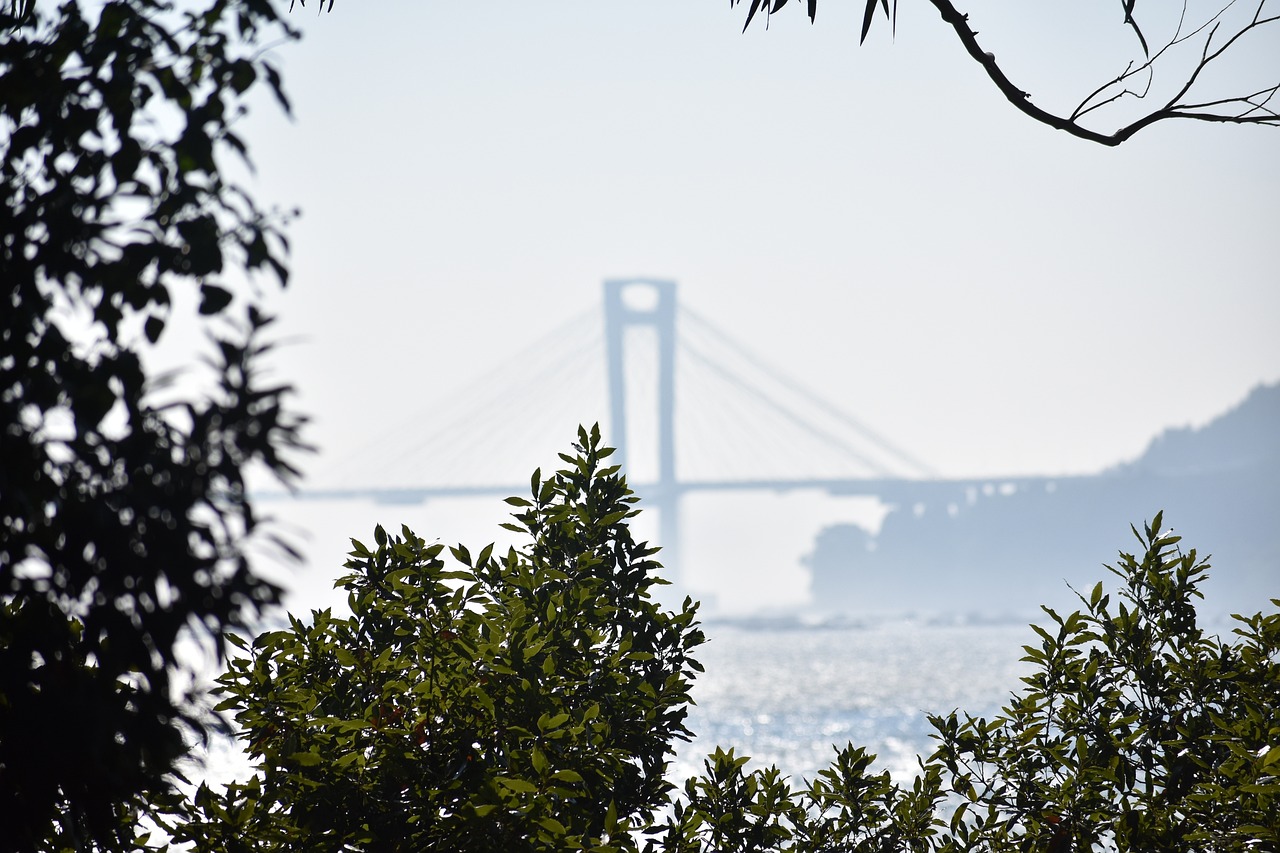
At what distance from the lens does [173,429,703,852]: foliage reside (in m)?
2.19

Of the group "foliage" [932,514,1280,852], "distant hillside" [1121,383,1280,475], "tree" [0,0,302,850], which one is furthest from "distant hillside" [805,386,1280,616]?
"tree" [0,0,302,850]

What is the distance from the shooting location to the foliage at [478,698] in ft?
7.18

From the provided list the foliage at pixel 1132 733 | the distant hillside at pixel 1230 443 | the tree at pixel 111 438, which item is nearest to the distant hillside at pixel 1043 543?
the distant hillside at pixel 1230 443

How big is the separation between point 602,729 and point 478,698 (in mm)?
221

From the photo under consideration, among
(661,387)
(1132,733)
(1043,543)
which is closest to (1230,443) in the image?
(1043,543)

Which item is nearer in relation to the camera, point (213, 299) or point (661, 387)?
point (213, 299)

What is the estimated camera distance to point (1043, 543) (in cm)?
6309

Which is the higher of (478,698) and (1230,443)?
(1230,443)

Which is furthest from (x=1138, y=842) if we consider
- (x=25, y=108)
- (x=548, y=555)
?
(x=25, y=108)

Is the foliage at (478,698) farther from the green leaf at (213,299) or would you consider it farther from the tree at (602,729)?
the green leaf at (213,299)

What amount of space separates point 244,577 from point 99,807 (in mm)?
418

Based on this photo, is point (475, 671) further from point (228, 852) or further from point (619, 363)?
point (619, 363)

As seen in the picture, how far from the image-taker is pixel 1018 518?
216 feet

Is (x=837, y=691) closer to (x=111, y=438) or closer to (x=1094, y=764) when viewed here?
(x=1094, y=764)
